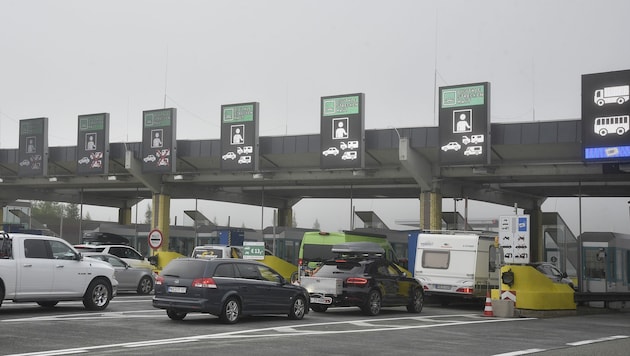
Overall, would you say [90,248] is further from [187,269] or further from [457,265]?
[187,269]

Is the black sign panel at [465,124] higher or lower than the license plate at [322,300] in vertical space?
higher

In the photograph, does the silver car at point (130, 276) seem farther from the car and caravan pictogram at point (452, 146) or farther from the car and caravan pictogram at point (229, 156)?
the car and caravan pictogram at point (452, 146)

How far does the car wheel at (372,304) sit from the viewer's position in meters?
20.0

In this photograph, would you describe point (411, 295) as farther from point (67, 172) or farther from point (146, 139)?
point (67, 172)

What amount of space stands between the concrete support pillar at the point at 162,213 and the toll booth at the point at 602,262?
23.3m

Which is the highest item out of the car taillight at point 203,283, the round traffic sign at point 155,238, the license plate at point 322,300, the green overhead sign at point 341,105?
the green overhead sign at point 341,105

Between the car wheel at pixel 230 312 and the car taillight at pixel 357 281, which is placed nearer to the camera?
the car wheel at pixel 230 312

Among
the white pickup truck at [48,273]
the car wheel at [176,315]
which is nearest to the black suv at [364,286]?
the car wheel at [176,315]

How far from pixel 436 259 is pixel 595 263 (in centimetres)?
1141

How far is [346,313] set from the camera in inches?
819

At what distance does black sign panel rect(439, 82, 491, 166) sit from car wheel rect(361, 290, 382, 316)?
1292 cm

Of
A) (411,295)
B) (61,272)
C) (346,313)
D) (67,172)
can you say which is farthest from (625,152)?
(67,172)

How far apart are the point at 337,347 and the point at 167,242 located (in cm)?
3497

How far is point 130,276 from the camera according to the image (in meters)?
26.6
